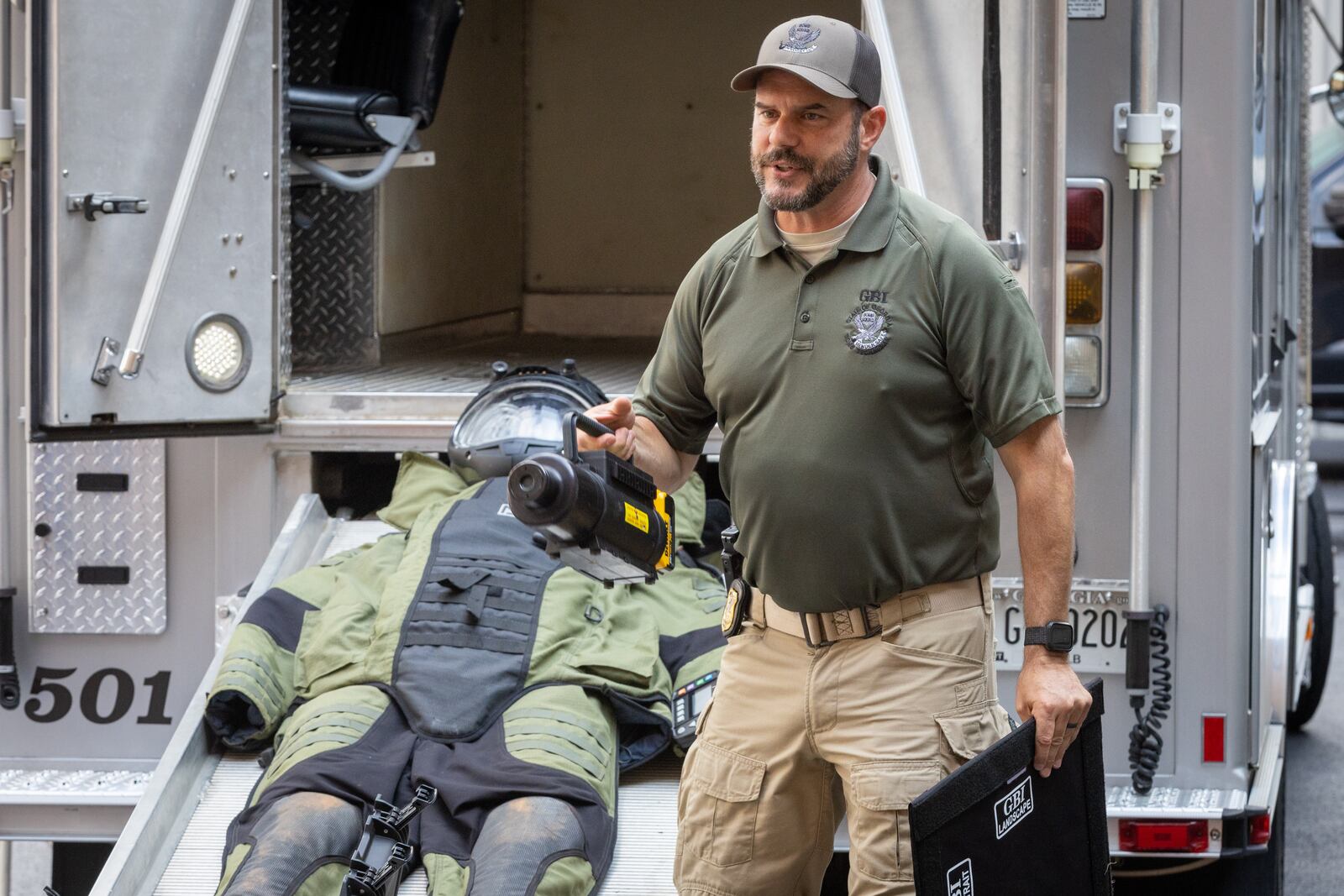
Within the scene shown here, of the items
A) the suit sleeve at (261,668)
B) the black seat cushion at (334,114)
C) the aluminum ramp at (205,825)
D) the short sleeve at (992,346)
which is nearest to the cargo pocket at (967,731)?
the short sleeve at (992,346)

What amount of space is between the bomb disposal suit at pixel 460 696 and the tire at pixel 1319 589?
9.02 ft

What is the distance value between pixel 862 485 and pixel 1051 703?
42 cm

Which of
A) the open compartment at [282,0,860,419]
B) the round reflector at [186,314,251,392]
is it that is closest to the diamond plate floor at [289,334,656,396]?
the open compartment at [282,0,860,419]

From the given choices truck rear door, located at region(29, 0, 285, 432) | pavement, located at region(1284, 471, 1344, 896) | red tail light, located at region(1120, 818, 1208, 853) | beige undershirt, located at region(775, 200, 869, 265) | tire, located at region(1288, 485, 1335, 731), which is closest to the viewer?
beige undershirt, located at region(775, 200, 869, 265)

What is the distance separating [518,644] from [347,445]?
37.1 inches

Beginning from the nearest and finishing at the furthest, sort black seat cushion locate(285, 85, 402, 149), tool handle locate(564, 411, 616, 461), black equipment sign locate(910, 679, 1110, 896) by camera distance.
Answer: black equipment sign locate(910, 679, 1110, 896)
tool handle locate(564, 411, 616, 461)
black seat cushion locate(285, 85, 402, 149)

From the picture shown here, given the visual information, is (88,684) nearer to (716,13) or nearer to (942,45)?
(942,45)

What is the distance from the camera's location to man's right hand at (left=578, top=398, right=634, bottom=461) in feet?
8.75

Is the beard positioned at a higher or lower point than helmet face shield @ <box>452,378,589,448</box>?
higher

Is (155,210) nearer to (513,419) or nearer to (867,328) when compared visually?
(513,419)

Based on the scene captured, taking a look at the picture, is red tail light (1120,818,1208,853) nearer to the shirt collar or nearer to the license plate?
the license plate

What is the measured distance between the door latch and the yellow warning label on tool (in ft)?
5.61

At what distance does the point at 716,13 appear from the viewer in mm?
7641

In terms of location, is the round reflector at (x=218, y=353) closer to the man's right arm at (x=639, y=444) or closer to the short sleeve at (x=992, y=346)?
the man's right arm at (x=639, y=444)
